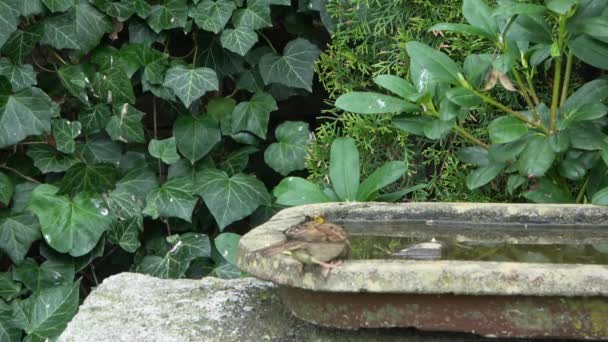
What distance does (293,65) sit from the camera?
131 inches

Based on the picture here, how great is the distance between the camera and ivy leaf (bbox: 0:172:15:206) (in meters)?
3.06

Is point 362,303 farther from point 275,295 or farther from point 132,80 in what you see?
point 132,80

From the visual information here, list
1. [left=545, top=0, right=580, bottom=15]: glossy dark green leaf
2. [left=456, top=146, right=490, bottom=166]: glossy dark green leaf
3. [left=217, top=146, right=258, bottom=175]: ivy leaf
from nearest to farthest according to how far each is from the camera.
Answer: [left=545, top=0, right=580, bottom=15]: glossy dark green leaf
[left=456, top=146, right=490, bottom=166]: glossy dark green leaf
[left=217, top=146, right=258, bottom=175]: ivy leaf

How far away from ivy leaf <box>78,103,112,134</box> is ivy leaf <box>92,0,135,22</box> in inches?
13.6

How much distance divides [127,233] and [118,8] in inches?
33.7

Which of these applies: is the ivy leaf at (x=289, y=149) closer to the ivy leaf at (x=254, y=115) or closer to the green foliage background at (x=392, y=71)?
the ivy leaf at (x=254, y=115)

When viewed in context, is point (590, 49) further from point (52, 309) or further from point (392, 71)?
point (52, 309)

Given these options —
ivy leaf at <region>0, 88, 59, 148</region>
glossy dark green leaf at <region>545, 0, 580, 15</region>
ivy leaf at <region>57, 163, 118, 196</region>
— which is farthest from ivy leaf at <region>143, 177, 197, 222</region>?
glossy dark green leaf at <region>545, 0, 580, 15</region>

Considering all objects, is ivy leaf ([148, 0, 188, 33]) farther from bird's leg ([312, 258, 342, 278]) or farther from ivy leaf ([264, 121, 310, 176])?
bird's leg ([312, 258, 342, 278])

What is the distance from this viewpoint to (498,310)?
147 cm

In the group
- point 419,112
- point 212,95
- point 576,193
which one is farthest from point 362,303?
point 212,95

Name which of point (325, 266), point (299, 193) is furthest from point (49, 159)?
point (325, 266)

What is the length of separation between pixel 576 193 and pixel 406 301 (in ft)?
3.78

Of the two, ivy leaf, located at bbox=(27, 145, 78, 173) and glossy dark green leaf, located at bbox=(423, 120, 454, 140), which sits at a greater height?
glossy dark green leaf, located at bbox=(423, 120, 454, 140)
